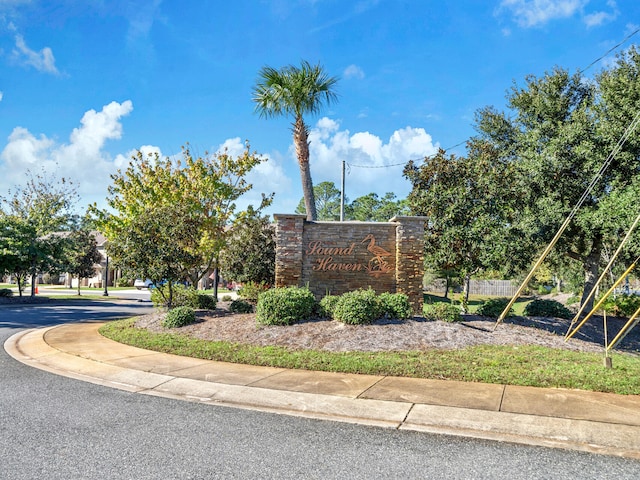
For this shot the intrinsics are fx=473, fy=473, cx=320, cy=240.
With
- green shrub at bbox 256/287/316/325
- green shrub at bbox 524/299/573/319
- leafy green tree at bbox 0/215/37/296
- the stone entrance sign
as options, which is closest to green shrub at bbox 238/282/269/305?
the stone entrance sign

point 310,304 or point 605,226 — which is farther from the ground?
point 605,226

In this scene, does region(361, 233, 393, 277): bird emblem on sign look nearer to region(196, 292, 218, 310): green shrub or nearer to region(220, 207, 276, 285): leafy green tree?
region(220, 207, 276, 285): leafy green tree

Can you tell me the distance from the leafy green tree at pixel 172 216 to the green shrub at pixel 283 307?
4.28m

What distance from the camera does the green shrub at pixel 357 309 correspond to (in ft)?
39.4

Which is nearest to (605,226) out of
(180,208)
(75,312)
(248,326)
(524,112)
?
(524,112)

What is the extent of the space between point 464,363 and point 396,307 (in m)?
3.83

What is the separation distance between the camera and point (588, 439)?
210 inches

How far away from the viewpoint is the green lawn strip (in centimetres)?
785

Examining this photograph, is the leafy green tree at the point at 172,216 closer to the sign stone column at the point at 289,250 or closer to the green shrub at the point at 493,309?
the sign stone column at the point at 289,250

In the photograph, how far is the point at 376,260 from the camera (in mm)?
14719

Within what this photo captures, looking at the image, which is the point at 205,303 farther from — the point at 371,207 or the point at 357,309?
the point at 371,207

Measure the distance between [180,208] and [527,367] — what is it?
11900 mm

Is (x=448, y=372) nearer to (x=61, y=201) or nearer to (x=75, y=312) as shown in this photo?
(x=75, y=312)

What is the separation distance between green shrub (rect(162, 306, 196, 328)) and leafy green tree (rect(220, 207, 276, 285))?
5514mm
